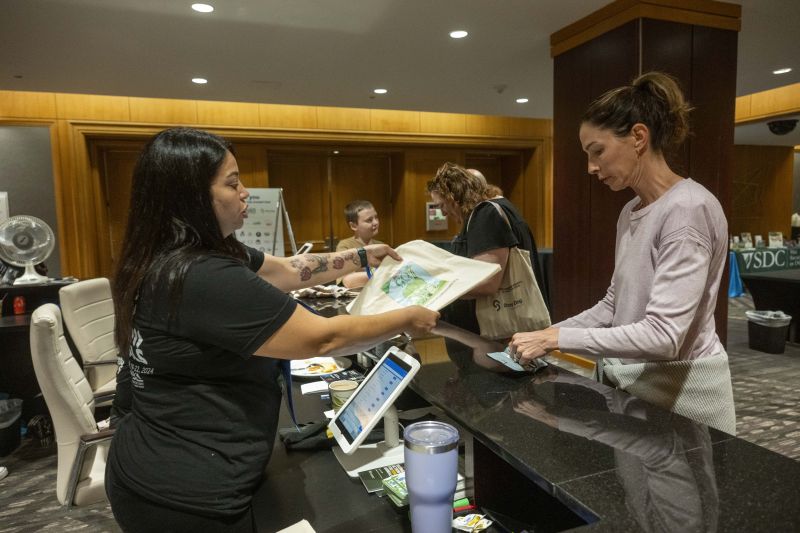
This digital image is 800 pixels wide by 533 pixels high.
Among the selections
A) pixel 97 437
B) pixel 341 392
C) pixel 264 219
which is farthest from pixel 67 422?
pixel 264 219

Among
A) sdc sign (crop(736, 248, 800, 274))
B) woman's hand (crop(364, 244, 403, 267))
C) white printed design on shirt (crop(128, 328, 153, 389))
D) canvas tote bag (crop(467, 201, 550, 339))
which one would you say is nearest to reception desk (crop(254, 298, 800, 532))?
white printed design on shirt (crop(128, 328, 153, 389))

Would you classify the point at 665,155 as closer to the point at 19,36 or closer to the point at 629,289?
the point at 629,289

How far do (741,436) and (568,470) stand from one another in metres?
2.84

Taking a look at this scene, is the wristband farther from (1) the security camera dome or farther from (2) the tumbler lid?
(1) the security camera dome

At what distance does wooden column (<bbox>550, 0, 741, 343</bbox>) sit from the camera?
11.5 feet

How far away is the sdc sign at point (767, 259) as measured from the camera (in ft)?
23.2

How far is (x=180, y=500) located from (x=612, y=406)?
86 cm

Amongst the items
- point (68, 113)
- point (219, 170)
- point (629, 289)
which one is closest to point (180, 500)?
point (219, 170)

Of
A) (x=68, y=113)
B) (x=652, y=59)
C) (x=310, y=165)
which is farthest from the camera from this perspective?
(x=310, y=165)

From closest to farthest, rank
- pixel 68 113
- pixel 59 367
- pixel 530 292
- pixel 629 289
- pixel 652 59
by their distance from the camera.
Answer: pixel 629 289 → pixel 59 367 → pixel 530 292 → pixel 652 59 → pixel 68 113

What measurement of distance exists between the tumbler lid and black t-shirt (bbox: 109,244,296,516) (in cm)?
30

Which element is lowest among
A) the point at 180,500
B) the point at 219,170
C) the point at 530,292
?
the point at 180,500

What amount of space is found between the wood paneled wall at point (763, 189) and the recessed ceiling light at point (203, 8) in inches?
426

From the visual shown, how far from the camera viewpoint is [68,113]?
588 centimetres
